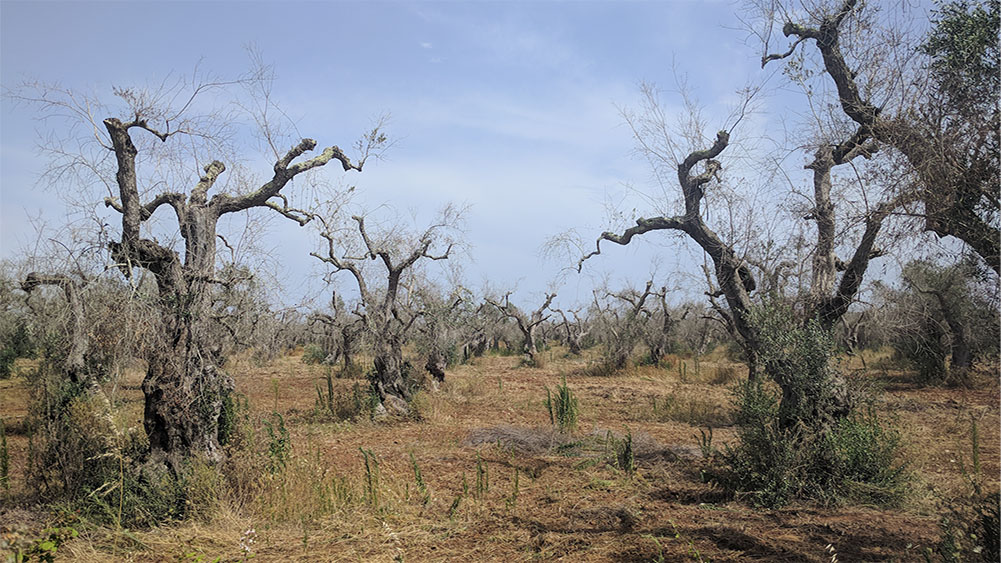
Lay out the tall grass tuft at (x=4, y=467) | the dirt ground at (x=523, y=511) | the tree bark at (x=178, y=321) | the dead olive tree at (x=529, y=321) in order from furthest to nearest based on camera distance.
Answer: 1. the dead olive tree at (x=529, y=321)
2. the tall grass tuft at (x=4, y=467)
3. the tree bark at (x=178, y=321)
4. the dirt ground at (x=523, y=511)

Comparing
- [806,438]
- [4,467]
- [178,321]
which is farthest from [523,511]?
[4,467]

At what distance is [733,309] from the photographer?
933 cm

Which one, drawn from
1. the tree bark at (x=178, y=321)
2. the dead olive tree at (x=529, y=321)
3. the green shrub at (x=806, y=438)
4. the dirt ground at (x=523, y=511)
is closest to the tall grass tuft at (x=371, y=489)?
the dirt ground at (x=523, y=511)

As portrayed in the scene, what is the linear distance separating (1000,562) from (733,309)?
5.59 metres

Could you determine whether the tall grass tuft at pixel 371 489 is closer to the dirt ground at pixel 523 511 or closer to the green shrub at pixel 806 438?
the dirt ground at pixel 523 511

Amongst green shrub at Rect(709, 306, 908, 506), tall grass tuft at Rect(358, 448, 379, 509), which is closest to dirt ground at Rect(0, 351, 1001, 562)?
tall grass tuft at Rect(358, 448, 379, 509)

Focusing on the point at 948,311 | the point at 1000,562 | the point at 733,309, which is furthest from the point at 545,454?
the point at 948,311

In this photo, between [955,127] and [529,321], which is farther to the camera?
[529,321]

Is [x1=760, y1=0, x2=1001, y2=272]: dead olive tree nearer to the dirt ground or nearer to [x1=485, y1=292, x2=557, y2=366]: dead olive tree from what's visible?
the dirt ground

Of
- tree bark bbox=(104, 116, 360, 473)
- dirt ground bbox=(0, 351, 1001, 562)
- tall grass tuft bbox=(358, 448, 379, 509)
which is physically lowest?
dirt ground bbox=(0, 351, 1001, 562)

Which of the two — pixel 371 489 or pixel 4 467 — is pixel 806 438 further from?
pixel 4 467

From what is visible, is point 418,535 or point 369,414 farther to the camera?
point 369,414

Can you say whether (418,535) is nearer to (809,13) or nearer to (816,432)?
(816,432)

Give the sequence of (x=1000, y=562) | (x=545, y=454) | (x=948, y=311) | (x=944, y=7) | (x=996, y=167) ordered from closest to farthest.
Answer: (x=1000, y=562) → (x=996, y=167) → (x=944, y=7) → (x=545, y=454) → (x=948, y=311)
